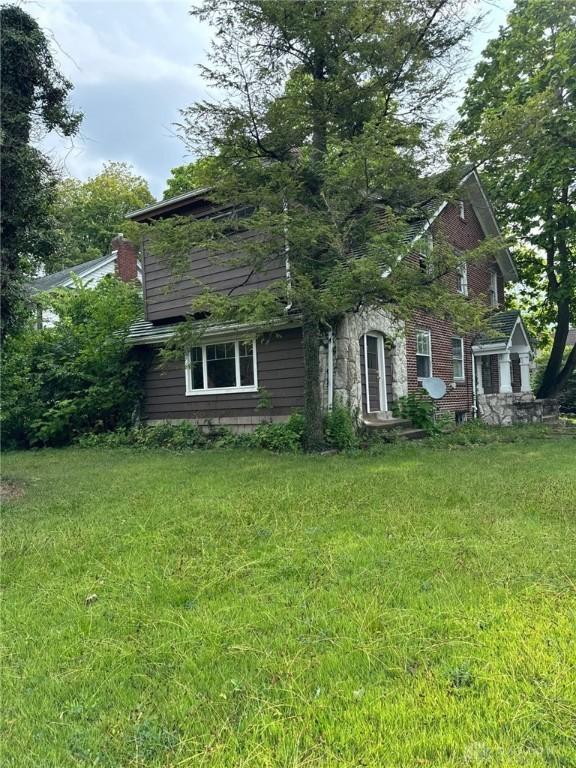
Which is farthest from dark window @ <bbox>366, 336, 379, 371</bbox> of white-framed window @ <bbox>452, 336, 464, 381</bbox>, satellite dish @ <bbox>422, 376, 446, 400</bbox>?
white-framed window @ <bbox>452, 336, 464, 381</bbox>

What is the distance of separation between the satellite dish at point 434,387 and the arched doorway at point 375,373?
123 cm

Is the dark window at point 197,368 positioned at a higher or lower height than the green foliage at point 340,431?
higher

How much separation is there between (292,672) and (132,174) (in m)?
44.0

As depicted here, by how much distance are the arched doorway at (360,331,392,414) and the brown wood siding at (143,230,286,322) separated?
260 centimetres

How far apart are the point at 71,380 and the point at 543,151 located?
1582 cm

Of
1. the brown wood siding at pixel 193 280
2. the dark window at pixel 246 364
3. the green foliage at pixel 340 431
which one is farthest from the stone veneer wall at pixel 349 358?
the dark window at pixel 246 364

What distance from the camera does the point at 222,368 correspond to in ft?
40.5

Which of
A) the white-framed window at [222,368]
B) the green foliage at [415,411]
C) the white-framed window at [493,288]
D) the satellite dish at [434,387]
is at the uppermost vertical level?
the white-framed window at [493,288]

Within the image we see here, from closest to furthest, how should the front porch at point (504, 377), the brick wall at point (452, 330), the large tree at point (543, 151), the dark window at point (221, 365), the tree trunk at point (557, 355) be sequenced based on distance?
the dark window at point (221, 365)
the brick wall at point (452, 330)
the front porch at point (504, 377)
the large tree at point (543, 151)
the tree trunk at point (557, 355)

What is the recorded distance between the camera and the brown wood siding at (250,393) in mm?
10945

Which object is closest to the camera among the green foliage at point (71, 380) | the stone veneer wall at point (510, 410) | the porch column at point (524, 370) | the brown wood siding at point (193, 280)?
the brown wood siding at point (193, 280)

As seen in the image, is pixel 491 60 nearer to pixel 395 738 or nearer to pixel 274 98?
pixel 274 98

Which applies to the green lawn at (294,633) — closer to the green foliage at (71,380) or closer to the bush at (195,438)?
the bush at (195,438)

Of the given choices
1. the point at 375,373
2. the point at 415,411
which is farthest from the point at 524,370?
the point at 375,373
